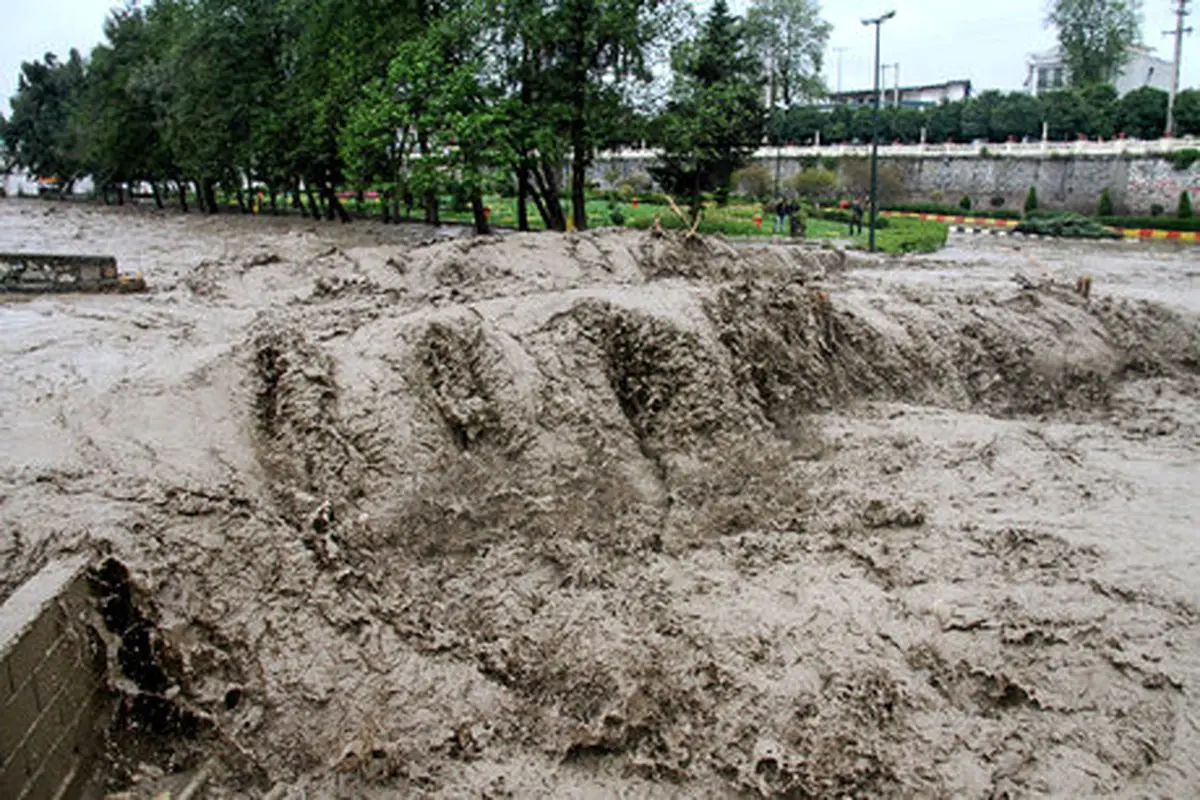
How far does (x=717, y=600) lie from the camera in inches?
265

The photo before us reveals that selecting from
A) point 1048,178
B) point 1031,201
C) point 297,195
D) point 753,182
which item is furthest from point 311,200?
point 1048,178

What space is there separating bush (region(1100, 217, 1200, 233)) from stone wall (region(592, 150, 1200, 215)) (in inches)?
138

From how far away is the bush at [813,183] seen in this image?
41500 mm

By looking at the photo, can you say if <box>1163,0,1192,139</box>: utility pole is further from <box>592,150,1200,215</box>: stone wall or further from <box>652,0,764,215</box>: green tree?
<box>652,0,764,215</box>: green tree

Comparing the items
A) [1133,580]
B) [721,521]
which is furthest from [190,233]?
[1133,580]

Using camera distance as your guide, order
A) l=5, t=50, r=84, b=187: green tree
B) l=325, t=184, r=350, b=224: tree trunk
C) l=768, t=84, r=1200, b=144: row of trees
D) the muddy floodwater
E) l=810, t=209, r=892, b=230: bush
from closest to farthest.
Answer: the muddy floodwater, l=325, t=184, r=350, b=224: tree trunk, l=810, t=209, r=892, b=230: bush, l=768, t=84, r=1200, b=144: row of trees, l=5, t=50, r=84, b=187: green tree

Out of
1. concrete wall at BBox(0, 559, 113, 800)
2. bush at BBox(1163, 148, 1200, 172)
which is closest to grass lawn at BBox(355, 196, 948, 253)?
bush at BBox(1163, 148, 1200, 172)

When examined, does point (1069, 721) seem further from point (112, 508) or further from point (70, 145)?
point (70, 145)

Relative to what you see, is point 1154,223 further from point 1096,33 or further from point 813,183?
point 1096,33

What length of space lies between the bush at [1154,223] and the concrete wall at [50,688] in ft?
126

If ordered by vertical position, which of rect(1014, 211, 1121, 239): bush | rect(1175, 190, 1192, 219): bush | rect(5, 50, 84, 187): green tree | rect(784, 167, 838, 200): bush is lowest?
rect(1014, 211, 1121, 239): bush

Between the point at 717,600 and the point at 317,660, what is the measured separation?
9.50 ft

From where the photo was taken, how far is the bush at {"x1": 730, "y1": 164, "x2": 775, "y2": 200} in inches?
1692

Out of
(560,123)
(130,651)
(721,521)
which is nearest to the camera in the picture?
(130,651)
